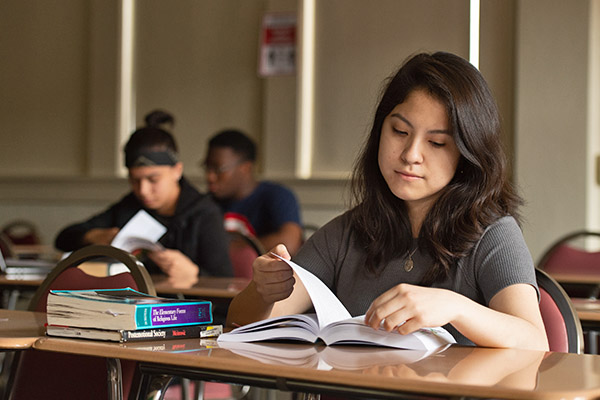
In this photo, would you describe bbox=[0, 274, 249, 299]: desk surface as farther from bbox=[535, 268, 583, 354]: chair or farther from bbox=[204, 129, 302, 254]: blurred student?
bbox=[204, 129, 302, 254]: blurred student

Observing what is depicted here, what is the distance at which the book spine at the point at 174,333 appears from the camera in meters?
1.30

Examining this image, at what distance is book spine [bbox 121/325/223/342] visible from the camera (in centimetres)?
130

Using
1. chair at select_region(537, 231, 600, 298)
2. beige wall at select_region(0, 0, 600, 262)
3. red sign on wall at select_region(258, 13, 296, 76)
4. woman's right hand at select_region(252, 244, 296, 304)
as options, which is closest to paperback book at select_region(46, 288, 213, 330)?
woman's right hand at select_region(252, 244, 296, 304)

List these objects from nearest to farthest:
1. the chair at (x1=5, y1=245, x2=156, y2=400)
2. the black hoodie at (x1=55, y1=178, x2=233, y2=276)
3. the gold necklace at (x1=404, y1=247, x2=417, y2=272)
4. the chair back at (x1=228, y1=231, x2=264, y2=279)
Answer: the gold necklace at (x1=404, y1=247, x2=417, y2=272)
the chair at (x1=5, y1=245, x2=156, y2=400)
the black hoodie at (x1=55, y1=178, x2=233, y2=276)
the chair back at (x1=228, y1=231, x2=264, y2=279)

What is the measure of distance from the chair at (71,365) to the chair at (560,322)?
77 centimetres

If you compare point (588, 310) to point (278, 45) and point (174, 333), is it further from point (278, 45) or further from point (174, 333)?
point (278, 45)

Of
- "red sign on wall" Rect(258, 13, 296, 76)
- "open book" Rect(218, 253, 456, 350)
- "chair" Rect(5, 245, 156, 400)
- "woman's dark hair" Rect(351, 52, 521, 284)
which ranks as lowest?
"chair" Rect(5, 245, 156, 400)

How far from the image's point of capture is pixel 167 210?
327 cm

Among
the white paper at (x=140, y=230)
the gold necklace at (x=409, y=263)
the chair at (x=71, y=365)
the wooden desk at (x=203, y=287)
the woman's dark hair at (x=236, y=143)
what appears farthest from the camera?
the woman's dark hair at (x=236, y=143)

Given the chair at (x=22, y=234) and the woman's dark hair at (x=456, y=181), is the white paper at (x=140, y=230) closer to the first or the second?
the woman's dark hair at (x=456, y=181)

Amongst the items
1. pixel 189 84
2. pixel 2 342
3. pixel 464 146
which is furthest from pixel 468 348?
pixel 189 84

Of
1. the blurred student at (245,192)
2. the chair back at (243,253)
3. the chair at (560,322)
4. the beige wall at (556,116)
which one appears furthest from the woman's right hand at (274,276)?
the beige wall at (556,116)

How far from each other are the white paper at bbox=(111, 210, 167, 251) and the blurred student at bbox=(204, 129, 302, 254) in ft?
4.54

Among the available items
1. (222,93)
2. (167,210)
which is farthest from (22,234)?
(167,210)
